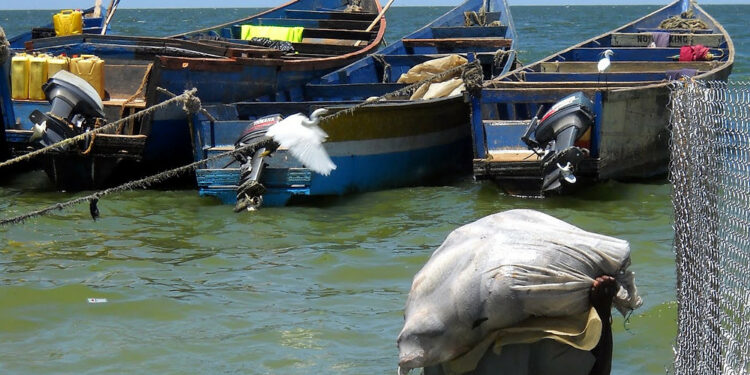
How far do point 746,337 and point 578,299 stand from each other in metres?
0.60

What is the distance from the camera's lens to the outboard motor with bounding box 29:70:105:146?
10.4m

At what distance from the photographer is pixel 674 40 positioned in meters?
14.9

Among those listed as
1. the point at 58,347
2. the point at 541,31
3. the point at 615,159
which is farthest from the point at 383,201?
the point at 541,31

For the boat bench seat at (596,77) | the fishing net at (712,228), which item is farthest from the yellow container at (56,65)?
the fishing net at (712,228)

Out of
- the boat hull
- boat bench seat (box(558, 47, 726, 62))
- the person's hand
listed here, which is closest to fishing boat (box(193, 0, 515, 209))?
the boat hull

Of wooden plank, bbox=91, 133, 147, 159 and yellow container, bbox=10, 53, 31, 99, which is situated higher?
yellow container, bbox=10, 53, 31, 99

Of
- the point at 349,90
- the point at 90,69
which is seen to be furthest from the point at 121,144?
the point at 349,90

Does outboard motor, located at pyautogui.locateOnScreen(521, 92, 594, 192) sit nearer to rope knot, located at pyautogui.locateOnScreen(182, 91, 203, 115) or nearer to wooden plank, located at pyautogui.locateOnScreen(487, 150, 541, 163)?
Answer: wooden plank, located at pyautogui.locateOnScreen(487, 150, 541, 163)

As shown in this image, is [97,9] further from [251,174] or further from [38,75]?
[251,174]

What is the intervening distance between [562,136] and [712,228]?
5835mm

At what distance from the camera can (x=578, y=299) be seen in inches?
125

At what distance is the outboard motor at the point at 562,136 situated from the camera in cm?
955

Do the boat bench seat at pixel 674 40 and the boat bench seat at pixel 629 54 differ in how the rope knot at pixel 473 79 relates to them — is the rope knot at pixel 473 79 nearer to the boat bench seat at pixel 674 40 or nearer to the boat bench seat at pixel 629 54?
the boat bench seat at pixel 629 54

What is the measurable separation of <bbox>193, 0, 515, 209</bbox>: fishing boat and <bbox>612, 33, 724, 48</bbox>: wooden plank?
213cm
